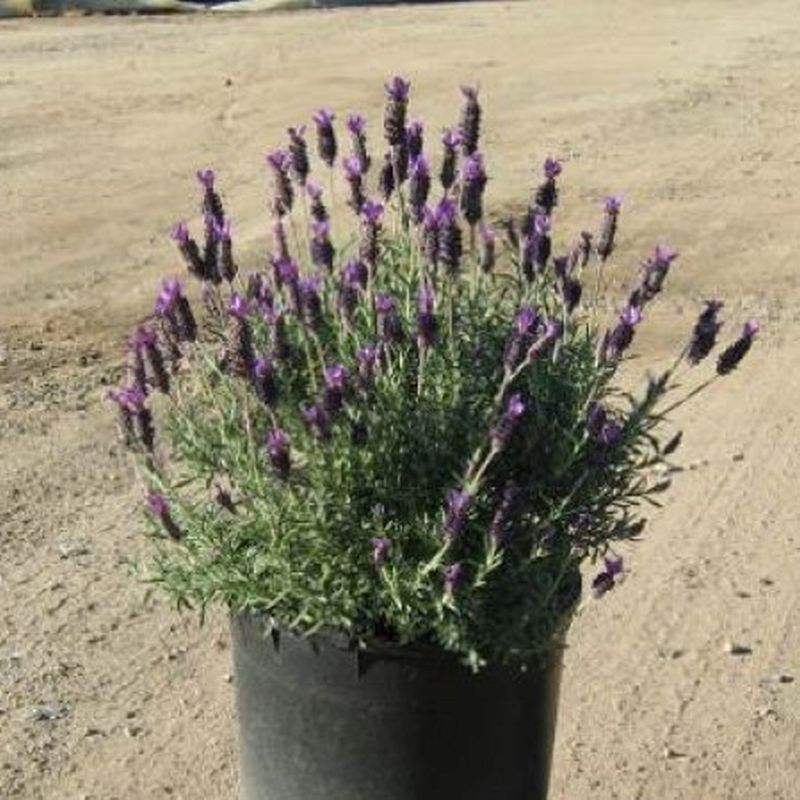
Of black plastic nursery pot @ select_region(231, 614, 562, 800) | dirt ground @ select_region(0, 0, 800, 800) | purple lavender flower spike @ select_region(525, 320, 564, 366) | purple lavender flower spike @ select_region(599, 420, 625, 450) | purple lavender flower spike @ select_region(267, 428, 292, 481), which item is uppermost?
purple lavender flower spike @ select_region(525, 320, 564, 366)

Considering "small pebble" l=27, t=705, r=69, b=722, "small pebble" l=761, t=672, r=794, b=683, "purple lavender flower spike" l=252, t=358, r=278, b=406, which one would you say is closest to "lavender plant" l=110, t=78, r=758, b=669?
→ "purple lavender flower spike" l=252, t=358, r=278, b=406

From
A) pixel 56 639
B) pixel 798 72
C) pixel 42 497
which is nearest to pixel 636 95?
pixel 798 72

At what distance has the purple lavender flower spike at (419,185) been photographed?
325 centimetres

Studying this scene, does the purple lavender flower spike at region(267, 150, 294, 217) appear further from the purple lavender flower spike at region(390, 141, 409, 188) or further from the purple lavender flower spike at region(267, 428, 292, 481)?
the purple lavender flower spike at region(267, 428, 292, 481)

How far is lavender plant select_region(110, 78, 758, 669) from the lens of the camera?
312cm

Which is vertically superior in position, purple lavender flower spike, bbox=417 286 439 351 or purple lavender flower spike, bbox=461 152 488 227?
purple lavender flower spike, bbox=461 152 488 227

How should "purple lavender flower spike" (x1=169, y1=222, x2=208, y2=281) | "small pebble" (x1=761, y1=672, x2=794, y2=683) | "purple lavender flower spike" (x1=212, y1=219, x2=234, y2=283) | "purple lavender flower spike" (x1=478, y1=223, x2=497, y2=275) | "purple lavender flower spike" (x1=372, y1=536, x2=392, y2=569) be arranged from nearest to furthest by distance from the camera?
"purple lavender flower spike" (x1=372, y1=536, x2=392, y2=569) → "purple lavender flower spike" (x1=169, y1=222, x2=208, y2=281) → "purple lavender flower spike" (x1=212, y1=219, x2=234, y2=283) → "purple lavender flower spike" (x1=478, y1=223, x2=497, y2=275) → "small pebble" (x1=761, y1=672, x2=794, y2=683)

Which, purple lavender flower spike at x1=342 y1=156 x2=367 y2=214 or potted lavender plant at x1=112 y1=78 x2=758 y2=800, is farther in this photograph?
purple lavender flower spike at x1=342 y1=156 x2=367 y2=214

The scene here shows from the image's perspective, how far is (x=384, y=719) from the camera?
3.28 m

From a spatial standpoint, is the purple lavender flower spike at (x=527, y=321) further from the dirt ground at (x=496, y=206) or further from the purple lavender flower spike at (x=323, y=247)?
the dirt ground at (x=496, y=206)

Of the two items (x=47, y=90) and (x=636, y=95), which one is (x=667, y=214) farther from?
(x=47, y=90)

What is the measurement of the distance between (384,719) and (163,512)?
2.01 feet

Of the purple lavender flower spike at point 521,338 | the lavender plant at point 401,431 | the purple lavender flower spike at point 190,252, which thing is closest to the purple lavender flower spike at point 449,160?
the lavender plant at point 401,431

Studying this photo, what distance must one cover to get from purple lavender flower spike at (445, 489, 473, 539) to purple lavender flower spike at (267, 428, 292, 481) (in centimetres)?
30
